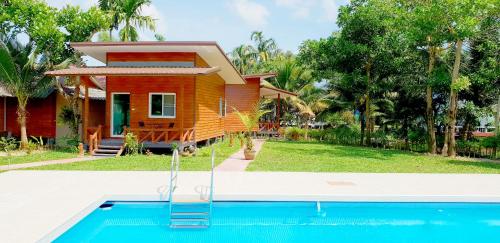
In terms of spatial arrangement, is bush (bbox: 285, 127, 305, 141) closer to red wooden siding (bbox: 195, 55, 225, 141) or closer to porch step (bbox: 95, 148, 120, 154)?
red wooden siding (bbox: 195, 55, 225, 141)

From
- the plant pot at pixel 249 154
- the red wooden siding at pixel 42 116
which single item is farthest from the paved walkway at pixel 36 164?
the red wooden siding at pixel 42 116

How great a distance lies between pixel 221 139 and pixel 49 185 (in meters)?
15.9

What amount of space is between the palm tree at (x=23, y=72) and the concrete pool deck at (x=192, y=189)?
24.7 feet

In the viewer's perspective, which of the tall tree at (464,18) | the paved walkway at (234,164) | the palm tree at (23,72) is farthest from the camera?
the palm tree at (23,72)

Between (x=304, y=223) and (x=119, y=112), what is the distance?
12.0m

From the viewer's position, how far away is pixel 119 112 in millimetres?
17078

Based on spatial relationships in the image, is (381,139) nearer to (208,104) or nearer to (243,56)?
(208,104)

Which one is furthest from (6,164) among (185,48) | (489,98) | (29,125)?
(489,98)

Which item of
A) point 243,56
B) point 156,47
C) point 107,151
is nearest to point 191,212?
point 107,151

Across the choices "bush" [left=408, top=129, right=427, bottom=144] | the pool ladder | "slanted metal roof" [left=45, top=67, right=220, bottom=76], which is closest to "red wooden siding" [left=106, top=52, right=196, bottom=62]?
"slanted metal roof" [left=45, top=67, right=220, bottom=76]

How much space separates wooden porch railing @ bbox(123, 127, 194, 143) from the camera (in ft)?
49.3

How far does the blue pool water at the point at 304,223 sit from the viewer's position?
6203mm

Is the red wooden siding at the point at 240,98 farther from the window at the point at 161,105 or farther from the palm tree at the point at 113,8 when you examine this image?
the window at the point at 161,105

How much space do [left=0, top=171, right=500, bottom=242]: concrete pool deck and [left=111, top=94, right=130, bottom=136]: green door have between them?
22.9 ft
